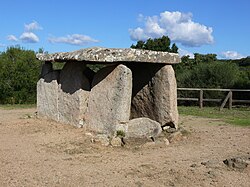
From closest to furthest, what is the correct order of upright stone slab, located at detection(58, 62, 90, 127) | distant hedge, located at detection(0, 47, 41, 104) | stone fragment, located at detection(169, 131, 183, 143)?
stone fragment, located at detection(169, 131, 183, 143), upright stone slab, located at detection(58, 62, 90, 127), distant hedge, located at detection(0, 47, 41, 104)

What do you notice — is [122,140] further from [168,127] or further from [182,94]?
[182,94]

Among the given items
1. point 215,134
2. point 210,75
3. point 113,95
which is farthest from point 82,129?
point 210,75

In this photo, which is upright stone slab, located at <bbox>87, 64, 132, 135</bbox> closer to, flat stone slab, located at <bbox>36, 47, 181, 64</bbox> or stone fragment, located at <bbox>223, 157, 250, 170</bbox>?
flat stone slab, located at <bbox>36, 47, 181, 64</bbox>

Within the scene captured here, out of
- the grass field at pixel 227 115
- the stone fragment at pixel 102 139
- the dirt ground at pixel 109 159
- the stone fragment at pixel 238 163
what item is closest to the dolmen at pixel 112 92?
the stone fragment at pixel 102 139

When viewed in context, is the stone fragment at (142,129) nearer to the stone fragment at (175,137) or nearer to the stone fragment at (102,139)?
the stone fragment at (175,137)

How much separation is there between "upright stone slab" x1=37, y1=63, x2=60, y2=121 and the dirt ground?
0.50m

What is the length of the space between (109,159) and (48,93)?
375cm

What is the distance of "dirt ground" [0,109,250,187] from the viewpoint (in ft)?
16.5

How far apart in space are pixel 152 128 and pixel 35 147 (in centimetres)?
238

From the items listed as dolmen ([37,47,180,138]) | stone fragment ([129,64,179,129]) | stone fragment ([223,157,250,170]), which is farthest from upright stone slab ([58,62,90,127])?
stone fragment ([223,157,250,170])

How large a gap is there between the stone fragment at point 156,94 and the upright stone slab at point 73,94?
4.79 feet

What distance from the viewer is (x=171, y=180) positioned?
5.04 meters

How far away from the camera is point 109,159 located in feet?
20.1

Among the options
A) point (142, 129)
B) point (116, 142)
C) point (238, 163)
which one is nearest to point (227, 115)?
point (142, 129)
